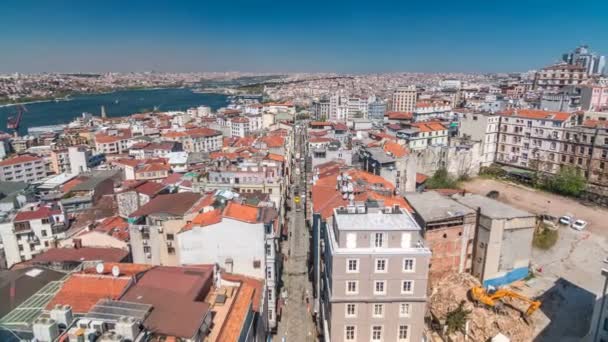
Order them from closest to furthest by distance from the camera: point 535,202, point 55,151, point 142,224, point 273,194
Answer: point 142,224, point 273,194, point 535,202, point 55,151

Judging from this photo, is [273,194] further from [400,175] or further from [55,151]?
[55,151]

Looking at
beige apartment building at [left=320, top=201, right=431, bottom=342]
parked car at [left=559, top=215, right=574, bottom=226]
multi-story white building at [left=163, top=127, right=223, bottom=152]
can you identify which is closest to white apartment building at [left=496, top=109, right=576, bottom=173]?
parked car at [left=559, top=215, right=574, bottom=226]

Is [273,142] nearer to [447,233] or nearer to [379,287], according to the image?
[447,233]

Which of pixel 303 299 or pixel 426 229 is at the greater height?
pixel 426 229

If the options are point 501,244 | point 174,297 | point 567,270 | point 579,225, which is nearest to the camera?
point 174,297

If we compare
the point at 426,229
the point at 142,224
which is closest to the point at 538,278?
the point at 426,229

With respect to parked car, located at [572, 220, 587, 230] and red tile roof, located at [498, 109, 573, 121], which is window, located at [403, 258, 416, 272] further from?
red tile roof, located at [498, 109, 573, 121]

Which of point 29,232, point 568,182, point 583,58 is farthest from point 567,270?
point 583,58
